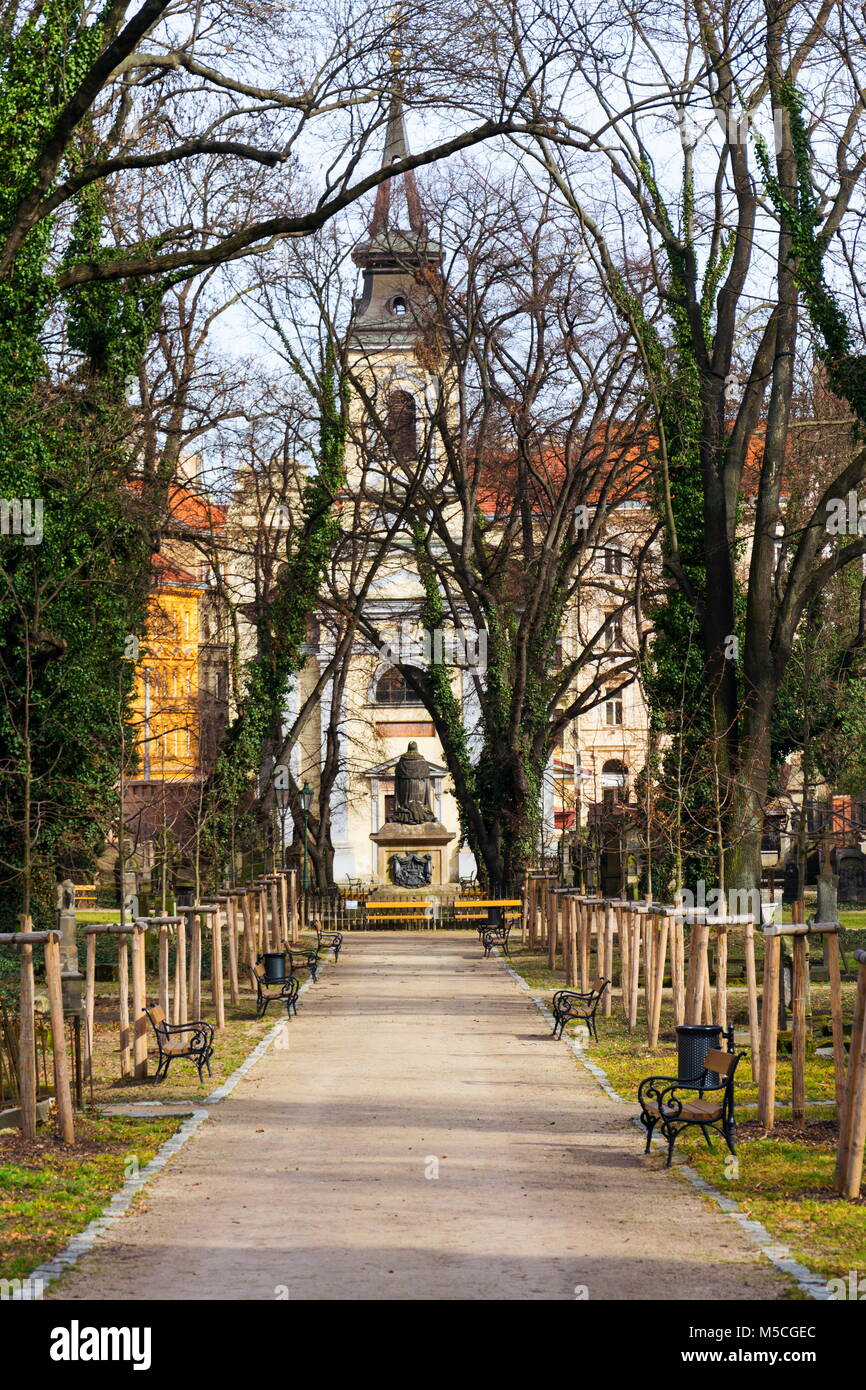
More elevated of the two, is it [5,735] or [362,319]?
[362,319]

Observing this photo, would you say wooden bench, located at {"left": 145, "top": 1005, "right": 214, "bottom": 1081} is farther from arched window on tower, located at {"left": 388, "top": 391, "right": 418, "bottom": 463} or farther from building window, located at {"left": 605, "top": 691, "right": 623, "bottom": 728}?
building window, located at {"left": 605, "top": 691, "right": 623, "bottom": 728}

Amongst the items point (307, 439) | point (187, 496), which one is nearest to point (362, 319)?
point (307, 439)

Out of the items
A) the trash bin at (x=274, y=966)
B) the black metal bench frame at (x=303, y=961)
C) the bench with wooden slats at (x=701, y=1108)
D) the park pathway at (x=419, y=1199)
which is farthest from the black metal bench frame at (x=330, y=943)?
the bench with wooden slats at (x=701, y=1108)

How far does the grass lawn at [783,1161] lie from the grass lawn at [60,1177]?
12.4 ft

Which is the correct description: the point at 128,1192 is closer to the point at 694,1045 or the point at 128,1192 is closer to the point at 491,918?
the point at 694,1045

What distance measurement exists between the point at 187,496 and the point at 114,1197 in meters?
24.2

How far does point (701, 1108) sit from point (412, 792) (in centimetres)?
3391

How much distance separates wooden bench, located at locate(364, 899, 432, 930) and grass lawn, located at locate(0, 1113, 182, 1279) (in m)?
27.5

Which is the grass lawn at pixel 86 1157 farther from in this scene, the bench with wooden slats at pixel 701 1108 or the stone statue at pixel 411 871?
the stone statue at pixel 411 871

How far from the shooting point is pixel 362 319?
4869cm

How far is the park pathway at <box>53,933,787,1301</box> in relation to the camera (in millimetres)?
8844
